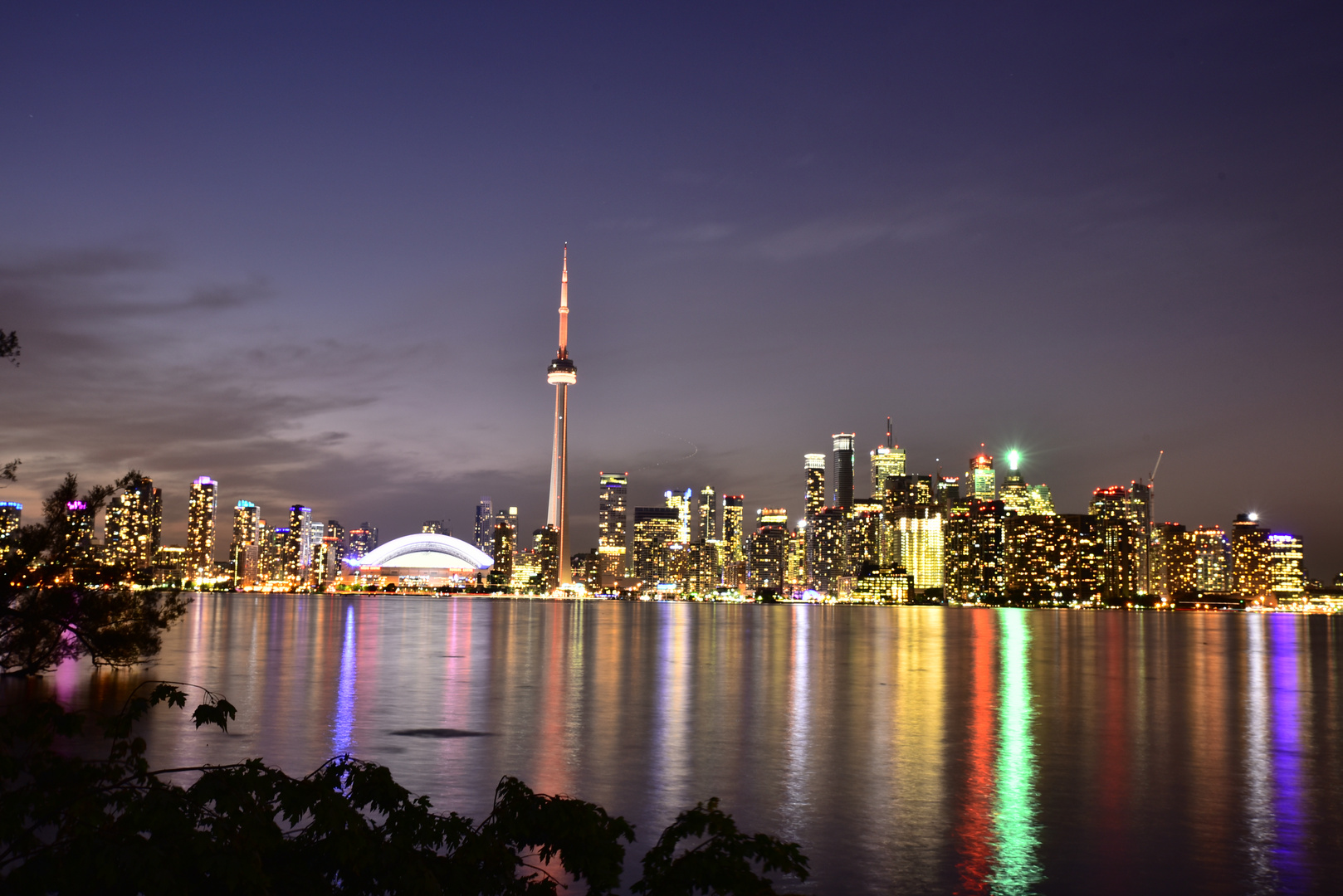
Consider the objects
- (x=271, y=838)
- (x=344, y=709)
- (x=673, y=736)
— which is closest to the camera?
Answer: (x=271, y=838)

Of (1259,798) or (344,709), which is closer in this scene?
(1259,798)

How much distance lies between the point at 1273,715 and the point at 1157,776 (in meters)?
18.9

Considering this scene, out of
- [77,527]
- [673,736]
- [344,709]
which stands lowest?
[344,709]

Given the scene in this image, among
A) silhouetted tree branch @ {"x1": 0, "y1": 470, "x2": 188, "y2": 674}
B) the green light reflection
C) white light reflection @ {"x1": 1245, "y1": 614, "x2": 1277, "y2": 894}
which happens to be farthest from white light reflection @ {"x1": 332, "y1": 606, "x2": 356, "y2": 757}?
white light reflection @ {"x1": 1245, "y1": 614, "x2": 1277, "y2": 894}

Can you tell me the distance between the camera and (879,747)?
102ft

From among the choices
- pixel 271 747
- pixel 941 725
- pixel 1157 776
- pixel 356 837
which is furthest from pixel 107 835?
pixel 941 725

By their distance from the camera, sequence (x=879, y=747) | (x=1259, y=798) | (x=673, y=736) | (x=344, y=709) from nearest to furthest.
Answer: (x=1259, y=798) → (x=879, y=747) → (x=673, y=736) → (x=344, y=709)

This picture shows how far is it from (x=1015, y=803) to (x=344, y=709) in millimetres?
23800

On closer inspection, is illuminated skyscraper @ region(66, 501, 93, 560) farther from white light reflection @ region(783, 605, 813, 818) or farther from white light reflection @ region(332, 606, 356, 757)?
white light reflection @ region(783, 605, 813, 818)

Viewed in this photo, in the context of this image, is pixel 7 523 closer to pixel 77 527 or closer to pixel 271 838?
pixel 77 527

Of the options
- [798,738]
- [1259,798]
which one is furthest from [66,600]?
[1259,798]

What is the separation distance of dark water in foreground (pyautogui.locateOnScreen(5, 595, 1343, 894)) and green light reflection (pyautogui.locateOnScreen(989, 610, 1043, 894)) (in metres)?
0.08

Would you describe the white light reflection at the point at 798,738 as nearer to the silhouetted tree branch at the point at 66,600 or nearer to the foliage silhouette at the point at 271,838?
the foliage silhouette at the point at 271,838

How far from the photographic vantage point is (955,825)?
20891 mm
